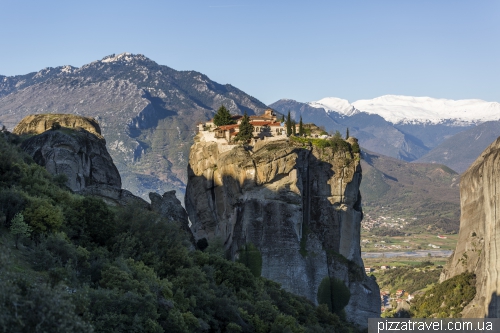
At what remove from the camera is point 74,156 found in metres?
59.4

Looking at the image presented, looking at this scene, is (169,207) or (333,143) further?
(333,143)

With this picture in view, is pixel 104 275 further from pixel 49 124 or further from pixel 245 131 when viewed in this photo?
pixel 49 124

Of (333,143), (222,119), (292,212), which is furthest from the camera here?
(222,119)

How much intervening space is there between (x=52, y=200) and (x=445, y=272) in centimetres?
5826

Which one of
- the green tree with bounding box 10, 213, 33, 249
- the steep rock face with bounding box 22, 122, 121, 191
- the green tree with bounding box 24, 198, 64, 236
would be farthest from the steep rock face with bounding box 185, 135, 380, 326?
the green tree with bounding box 10, 213, 33, 249

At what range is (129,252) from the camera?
105 feet

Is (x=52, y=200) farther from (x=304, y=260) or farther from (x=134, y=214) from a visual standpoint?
(x=304, y=260)

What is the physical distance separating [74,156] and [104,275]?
35.3 meters

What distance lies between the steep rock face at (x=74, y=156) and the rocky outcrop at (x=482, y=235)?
35223 mm

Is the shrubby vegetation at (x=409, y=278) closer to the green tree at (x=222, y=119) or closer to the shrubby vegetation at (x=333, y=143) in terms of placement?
the green tree at (x=222, y=119)

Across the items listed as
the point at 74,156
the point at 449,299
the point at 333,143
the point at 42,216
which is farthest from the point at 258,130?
the point at 42,216

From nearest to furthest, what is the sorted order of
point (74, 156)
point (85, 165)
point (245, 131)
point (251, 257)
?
point (74, 156)
point (251, 257)
point (85, 165)
point (245, 131)

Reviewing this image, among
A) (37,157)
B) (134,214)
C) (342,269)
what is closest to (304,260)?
(342,269)

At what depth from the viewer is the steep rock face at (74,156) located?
56.7 metres
